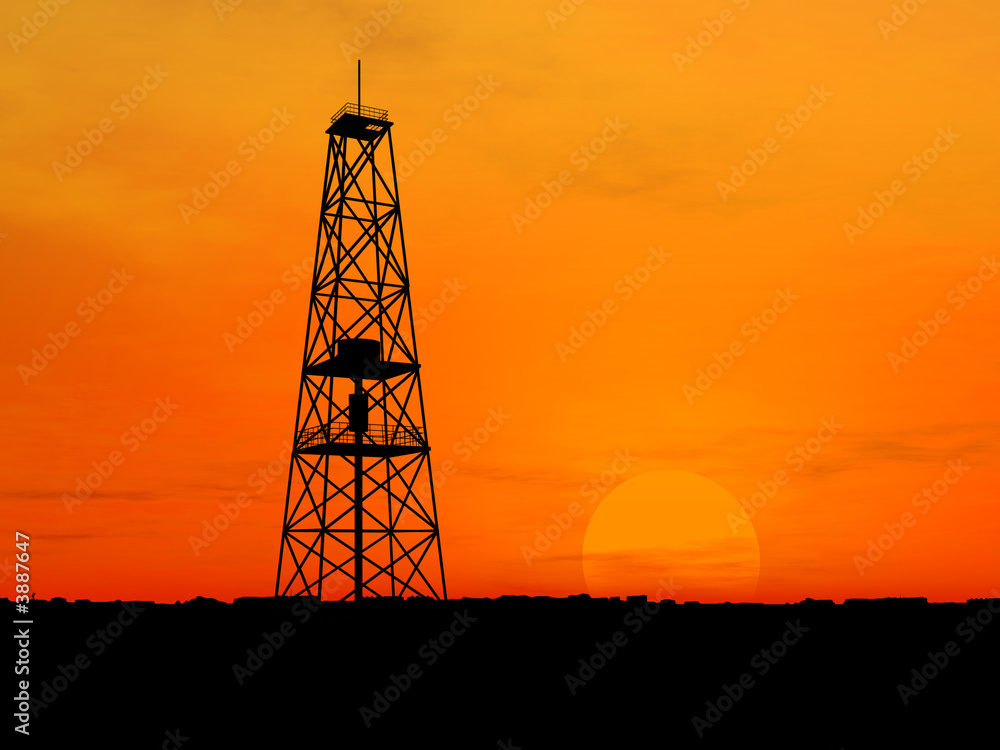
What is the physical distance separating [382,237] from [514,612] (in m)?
19.5

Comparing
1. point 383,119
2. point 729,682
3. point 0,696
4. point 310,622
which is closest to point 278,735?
point 310,622

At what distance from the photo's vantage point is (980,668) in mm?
43844

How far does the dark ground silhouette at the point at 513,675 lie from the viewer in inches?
1544
